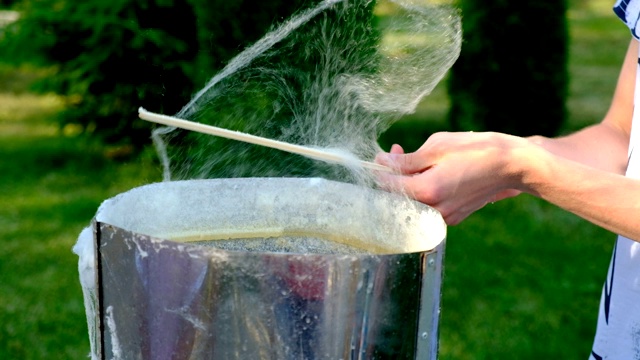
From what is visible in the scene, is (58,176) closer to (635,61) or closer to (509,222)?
(509,222)

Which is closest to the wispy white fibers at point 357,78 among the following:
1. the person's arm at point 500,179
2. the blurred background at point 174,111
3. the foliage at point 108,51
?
the person's arm at point 500,179

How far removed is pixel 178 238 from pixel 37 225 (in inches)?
143

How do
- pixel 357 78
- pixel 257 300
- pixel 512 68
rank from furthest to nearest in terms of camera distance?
pixel 512 68 < pixel 357 78 < pixel 257 300

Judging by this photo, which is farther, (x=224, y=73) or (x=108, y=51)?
(x=108, y=51)

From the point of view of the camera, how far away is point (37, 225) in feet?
15.4

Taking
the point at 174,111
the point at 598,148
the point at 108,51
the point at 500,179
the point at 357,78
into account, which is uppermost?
the point at 357,78

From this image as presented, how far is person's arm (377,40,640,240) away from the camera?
4.17 feet

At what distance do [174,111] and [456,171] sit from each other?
2.43 metres

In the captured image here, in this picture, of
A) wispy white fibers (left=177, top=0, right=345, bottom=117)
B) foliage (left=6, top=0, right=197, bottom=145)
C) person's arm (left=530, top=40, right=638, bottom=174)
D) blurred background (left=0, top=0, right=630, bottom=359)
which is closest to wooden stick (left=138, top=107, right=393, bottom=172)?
wispy white fibers (left=177, top=0, right=345, bottom=117)

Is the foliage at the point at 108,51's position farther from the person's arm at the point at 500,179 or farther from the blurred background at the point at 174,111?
the person's arm at the point at 500,179

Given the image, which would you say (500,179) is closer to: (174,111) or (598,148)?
(598,148)

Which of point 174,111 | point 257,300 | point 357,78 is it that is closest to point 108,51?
point 174,111

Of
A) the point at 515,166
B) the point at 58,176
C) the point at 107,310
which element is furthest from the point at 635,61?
the point at 58,176

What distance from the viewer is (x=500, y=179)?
1.30 meters
